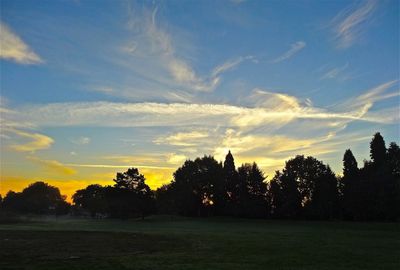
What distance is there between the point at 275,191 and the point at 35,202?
105 metres

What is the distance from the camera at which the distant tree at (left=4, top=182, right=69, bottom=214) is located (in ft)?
536

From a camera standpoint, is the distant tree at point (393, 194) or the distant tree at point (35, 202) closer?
the distant tree at point (393, 194)

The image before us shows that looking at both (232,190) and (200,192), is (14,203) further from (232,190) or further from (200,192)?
(232,190)

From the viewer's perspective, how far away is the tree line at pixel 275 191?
77.3 meters

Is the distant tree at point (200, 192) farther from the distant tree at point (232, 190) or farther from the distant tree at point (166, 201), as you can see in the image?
the distant tree at point (166, 201)

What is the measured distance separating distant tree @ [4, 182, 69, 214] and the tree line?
159ft

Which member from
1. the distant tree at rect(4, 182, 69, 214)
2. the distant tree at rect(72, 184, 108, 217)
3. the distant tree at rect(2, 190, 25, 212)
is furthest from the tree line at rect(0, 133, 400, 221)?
the distant tree at rect(2, 190, 25, 212)

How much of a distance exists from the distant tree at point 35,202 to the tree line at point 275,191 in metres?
48.5

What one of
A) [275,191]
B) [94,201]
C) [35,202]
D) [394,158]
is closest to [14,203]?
[35,202]

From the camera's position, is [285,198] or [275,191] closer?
[285,198]

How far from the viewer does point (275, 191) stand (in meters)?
94.1

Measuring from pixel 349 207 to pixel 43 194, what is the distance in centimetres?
13808

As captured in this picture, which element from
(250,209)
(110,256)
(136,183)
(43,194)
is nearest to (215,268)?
(110,256)

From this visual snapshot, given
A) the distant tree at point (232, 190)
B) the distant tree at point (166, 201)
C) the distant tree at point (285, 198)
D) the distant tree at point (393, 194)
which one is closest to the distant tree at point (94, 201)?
the distant tree at point (166, 201)
